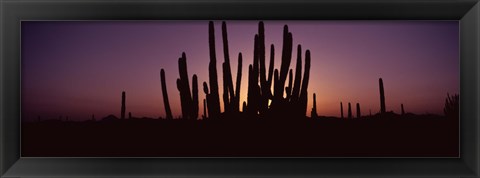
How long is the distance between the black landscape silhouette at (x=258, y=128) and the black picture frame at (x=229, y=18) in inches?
1.6

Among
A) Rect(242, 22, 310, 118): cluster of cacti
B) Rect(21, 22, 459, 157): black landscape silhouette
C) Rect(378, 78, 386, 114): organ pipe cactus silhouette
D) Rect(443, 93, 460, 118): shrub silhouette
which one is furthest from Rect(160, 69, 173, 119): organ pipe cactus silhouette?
Rect(443, 93, 460, 118): shrub silhouette

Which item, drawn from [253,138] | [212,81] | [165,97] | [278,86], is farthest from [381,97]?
[165,97]

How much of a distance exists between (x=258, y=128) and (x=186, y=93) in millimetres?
306

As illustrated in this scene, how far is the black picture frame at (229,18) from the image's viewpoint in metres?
2.29

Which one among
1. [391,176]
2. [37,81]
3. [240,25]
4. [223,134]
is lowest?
[391,176]

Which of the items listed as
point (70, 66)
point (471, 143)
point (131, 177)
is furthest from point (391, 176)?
point (70, 66)

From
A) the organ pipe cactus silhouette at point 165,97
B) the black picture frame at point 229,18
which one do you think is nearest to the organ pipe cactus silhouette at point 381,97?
the black picture frame at point 229,18

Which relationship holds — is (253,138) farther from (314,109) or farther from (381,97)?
(381,97)

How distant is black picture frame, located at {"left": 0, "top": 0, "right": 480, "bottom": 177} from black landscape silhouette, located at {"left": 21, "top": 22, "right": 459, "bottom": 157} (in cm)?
4

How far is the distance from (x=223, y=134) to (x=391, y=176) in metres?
0.65

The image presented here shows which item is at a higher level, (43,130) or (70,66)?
(70,66)

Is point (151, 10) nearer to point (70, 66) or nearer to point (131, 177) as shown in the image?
point (70, 66)

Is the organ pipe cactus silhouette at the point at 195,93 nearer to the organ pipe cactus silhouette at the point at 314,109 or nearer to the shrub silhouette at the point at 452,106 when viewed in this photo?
the organ pipe cactus silhouette at the point at 314,109

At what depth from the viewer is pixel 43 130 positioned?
241 cm
